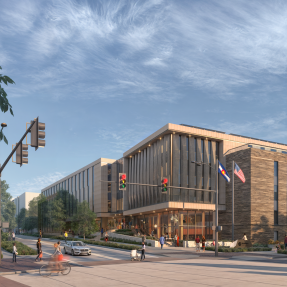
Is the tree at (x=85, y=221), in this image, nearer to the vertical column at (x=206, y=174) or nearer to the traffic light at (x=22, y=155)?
the vertical column at (x=206, y=174)

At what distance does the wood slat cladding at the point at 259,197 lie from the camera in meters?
50.0

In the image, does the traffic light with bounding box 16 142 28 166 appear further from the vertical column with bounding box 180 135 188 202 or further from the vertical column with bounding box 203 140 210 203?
the vertical column with bounding box 203 140 210 203

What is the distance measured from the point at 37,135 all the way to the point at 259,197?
43.9m

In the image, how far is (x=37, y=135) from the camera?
43.8 feet

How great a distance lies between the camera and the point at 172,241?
5084cm

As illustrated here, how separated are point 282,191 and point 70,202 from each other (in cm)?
5934

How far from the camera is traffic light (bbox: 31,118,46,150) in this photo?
519 inches

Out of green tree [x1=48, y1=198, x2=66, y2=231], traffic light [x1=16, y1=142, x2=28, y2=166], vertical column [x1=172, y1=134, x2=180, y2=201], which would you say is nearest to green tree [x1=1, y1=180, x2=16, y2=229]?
green tree [x1=48, y1=198, x2=66, y2=231]

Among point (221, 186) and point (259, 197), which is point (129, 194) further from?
point (259, 197)

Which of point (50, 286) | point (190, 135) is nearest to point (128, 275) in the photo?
point (50, 286)

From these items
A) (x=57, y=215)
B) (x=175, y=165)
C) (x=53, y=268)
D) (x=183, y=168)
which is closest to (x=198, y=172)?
(x=183, y=168)

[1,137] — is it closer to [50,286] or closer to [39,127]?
[39,127]

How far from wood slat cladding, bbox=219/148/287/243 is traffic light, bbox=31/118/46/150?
139ft

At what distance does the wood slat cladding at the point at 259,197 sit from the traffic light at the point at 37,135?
42222mm
